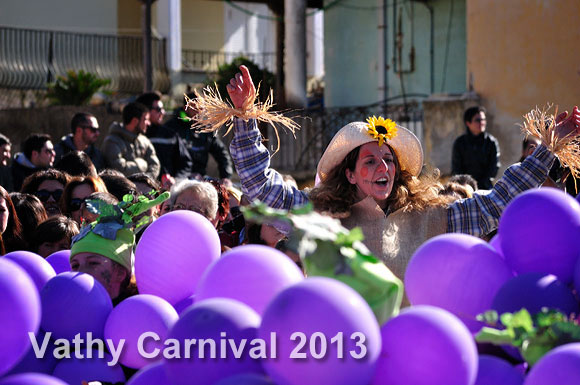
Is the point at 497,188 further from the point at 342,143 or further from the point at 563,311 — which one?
the point at 563,311

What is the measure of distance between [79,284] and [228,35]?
749 inches

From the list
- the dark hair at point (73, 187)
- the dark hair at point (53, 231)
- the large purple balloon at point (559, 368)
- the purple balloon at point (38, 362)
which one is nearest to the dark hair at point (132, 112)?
the dark hair at point (73, 187)

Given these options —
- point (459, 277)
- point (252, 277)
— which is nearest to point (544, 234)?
point (459, 277)

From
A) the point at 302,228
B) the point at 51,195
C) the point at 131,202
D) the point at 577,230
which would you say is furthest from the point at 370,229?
the point at 51,195

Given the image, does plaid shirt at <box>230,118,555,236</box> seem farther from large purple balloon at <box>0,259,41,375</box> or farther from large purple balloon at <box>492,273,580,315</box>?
large purple balloon at <box>0,259,41,375</box>

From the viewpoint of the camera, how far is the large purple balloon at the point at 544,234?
2312 millimetres

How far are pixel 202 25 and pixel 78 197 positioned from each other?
16500 millimetres

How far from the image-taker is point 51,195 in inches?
219

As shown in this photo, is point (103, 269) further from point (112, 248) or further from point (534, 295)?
point (534, 295)

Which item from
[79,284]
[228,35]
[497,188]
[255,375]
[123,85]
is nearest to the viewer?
[255,375]

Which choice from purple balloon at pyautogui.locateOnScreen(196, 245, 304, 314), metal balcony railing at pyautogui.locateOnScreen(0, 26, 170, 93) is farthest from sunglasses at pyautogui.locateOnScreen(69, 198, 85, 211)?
metal balcony railing at pyautogui.locateOnScreen(0, 26, 170, 93)

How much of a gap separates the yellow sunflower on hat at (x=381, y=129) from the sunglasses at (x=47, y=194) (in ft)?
8.81

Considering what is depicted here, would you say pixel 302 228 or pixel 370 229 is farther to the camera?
pixel 370 229

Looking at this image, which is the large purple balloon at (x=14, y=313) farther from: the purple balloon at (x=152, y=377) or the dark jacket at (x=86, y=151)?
the dark jacket at (x=86, y=151)
